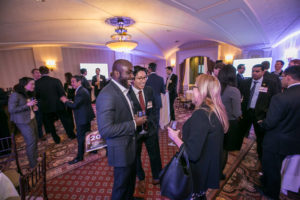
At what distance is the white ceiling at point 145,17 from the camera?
3.09 m

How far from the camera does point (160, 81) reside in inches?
135

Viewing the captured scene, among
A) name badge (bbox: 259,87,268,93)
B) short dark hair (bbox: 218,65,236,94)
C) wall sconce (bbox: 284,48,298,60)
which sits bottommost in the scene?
name badge (bbox: 259,87,268,93)

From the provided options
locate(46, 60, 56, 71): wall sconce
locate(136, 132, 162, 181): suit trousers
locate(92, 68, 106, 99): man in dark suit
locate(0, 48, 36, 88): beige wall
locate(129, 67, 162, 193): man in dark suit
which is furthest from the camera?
locate(46, 60, 56, 71): wall sconce

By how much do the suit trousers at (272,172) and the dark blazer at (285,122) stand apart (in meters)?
0.10

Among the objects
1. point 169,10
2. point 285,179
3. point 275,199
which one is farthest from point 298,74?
point 169,10

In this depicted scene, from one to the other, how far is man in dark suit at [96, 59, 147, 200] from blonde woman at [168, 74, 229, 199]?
1.64 ft

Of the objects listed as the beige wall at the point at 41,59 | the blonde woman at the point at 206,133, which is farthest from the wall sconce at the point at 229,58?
the blonde woman at the point at 206,133

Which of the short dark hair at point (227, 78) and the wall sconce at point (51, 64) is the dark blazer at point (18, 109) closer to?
the short dark hair at point (227, 78)

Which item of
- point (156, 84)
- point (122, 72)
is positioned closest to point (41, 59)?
point (156, 84)

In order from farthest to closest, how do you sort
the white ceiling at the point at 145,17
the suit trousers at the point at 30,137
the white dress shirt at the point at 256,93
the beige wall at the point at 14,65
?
the beige wall at the point at 14,65 → the white ceiling at the point at 145,17 → the white dress shirt at the point at 256,93 → the suit trousers at the point at 30,137

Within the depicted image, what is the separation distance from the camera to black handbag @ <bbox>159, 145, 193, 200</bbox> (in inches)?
43.1

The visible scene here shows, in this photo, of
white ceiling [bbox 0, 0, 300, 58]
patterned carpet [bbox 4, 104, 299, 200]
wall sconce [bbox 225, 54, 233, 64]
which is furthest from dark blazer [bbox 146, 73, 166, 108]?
wall sconce [bbox 225, 54, 233, 64]

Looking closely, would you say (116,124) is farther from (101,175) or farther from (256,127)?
(256,127)

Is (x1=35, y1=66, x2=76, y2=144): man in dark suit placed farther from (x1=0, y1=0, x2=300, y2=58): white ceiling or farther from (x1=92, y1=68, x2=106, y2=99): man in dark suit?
(x1=92, y1=68, x2=106, y2=99): man in dark suit
